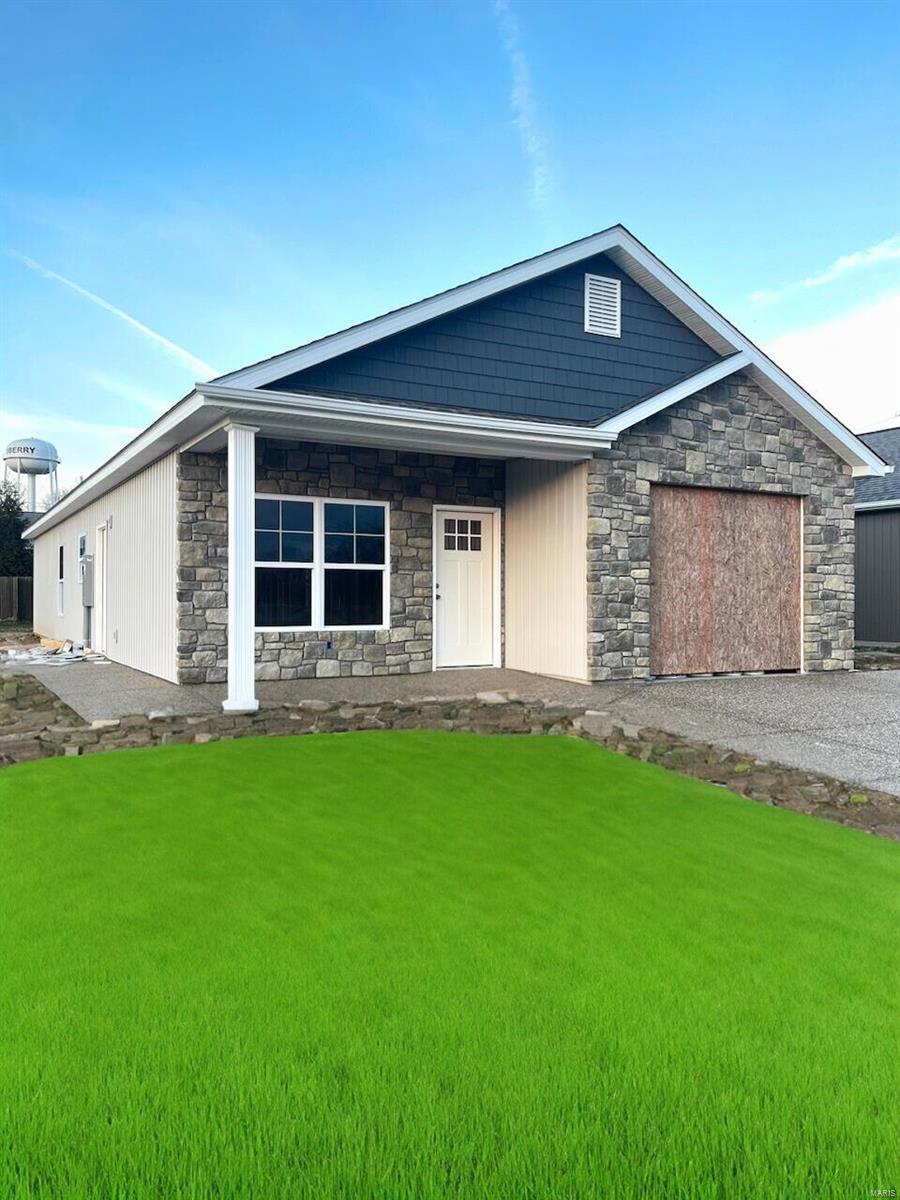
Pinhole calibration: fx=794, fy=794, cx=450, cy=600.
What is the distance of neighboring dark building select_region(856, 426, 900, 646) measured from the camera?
15.8m

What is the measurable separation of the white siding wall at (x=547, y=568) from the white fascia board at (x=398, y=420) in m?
0.73

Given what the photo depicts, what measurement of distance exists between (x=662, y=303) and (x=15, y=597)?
2336 cm

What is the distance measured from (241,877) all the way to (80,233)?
47.5ft

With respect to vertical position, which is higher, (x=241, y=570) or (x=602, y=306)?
(x=602, y=306)

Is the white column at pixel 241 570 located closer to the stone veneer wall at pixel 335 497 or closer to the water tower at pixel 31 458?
the stone veneer wall at pixel 335 497

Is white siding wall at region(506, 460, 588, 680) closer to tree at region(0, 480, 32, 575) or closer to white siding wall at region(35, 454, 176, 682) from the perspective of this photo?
white siding wall at region(35, 454, 176, 682)

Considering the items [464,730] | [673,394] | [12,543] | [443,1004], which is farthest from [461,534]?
[12,543]

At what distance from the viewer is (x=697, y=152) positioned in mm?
11852

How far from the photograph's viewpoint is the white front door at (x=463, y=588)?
35.4 feet

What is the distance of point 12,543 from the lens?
1043 inches

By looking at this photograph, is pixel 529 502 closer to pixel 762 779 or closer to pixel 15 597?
pixel 762 779

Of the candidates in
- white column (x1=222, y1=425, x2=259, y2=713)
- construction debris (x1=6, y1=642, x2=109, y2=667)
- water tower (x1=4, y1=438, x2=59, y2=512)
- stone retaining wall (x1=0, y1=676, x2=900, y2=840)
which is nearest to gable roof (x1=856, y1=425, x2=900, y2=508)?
stone retaining wall (x1=0, y1=676, x2=900, y2=840)

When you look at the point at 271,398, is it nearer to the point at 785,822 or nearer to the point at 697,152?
the point at 785,822

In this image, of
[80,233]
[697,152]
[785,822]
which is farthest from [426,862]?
[80,233]
